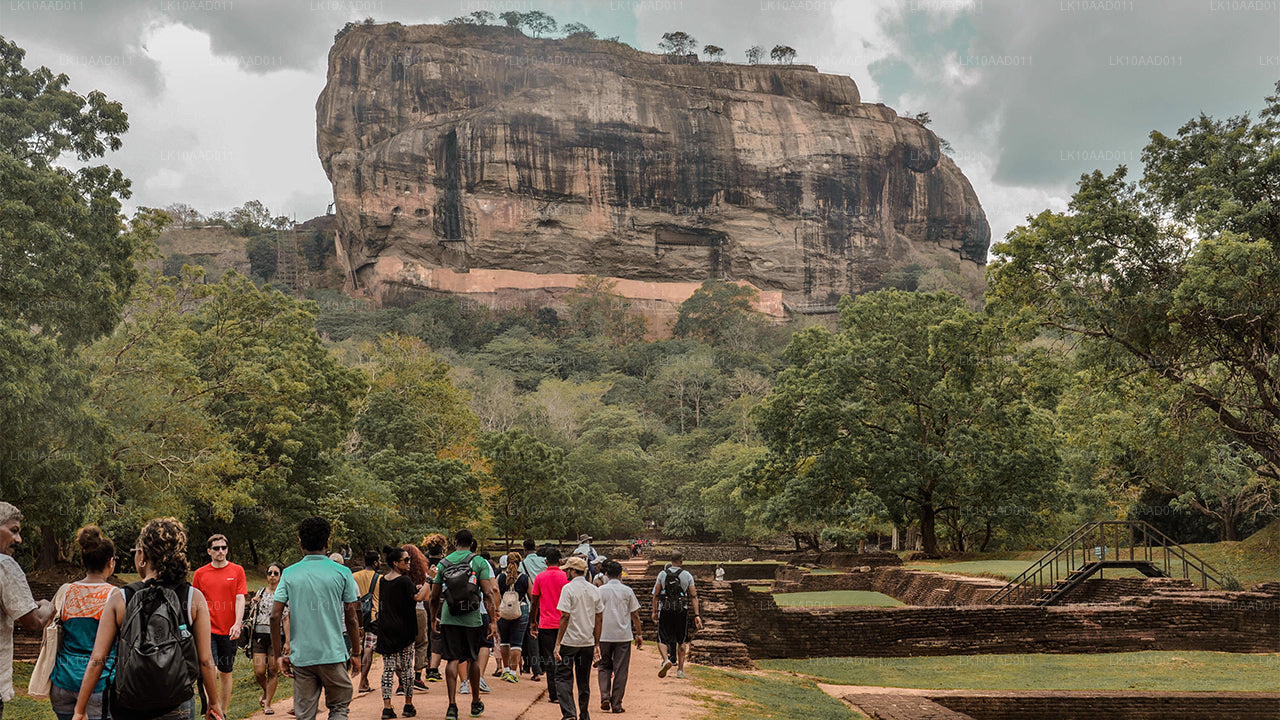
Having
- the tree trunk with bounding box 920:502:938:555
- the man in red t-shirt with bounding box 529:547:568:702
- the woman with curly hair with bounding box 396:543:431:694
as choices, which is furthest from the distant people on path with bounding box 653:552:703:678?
the tree trunk with bounding box 920:502:938:555

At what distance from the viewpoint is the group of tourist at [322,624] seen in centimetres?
453

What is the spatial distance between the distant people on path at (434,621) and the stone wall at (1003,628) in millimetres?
7335

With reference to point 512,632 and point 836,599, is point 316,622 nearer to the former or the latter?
point 512,632

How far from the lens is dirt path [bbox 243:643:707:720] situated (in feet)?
25.2

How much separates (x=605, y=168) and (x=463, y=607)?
280 feet

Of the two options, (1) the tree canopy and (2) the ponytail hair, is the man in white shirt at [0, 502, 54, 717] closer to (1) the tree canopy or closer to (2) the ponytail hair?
(2) the ponytail hair

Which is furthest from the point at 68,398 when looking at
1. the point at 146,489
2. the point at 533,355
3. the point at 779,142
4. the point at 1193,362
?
the point at 779,142

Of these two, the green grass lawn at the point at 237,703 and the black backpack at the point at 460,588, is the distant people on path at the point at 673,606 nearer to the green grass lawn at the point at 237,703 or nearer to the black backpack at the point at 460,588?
the black backpack at the point at 460,588

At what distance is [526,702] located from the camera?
8344 millimetres

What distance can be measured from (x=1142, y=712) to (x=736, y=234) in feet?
283

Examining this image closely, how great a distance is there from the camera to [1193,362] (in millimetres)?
18891

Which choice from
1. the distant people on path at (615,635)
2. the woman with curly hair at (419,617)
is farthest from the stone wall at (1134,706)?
the woman with curly hair at (419,617)

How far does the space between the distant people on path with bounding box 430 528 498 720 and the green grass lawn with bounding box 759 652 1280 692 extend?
270 inches

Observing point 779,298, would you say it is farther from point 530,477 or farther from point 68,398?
point 68,398
